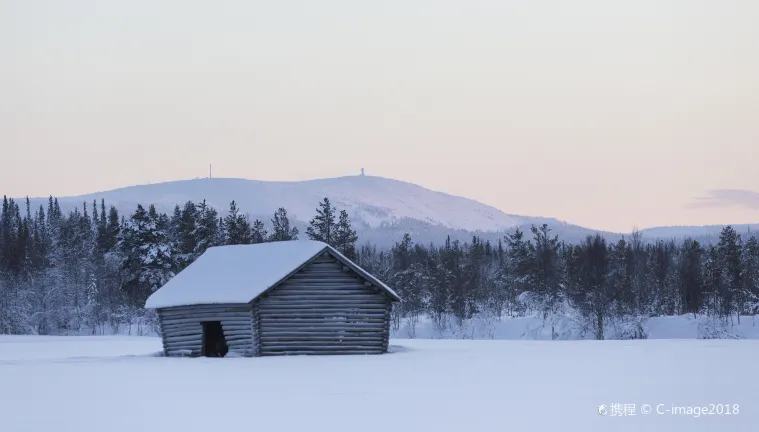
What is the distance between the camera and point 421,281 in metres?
121

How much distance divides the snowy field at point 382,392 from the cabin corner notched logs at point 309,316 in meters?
1.77

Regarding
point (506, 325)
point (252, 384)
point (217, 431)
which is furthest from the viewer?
point (506, 325)

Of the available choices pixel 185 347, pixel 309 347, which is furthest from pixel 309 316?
pixel 185 347

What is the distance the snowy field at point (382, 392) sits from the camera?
1956 centimetres

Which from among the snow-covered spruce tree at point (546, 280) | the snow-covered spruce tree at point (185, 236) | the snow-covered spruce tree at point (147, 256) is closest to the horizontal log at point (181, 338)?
the snow-covered spruce tree at point (147, 256)

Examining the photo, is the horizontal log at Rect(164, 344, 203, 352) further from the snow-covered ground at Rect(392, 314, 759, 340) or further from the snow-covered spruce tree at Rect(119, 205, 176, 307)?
the snow-covered spruce tree at Rect(119, 205, 176, 307)

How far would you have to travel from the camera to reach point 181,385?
28469mm

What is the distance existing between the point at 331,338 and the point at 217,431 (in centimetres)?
2375

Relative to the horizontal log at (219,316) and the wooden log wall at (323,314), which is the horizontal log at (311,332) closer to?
the wooden log wall at (323,314)

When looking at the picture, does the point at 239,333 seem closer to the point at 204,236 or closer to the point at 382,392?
the point at 382,392

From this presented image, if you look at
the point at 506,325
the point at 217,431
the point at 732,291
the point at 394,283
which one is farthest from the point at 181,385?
the point at 394,283

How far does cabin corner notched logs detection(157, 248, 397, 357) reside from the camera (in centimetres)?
4138

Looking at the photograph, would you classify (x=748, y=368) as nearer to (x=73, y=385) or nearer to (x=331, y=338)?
(x=331, y=338)

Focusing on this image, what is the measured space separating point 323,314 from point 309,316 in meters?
0.61
